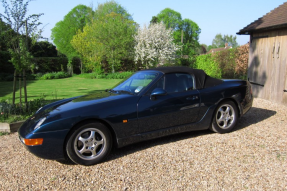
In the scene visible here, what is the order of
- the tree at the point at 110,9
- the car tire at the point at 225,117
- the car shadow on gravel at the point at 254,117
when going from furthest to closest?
the tree at the point at 110,9 → the car shadow on gravel at the point at 254,117 → the car tire at the point at 225,117

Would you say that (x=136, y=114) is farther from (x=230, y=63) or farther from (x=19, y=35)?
(x=230, y=63)

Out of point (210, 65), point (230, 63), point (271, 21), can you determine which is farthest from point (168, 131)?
point (210, 65)

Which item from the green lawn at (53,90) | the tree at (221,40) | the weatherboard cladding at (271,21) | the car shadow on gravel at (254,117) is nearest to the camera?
the car shadow on gravel at (254,117)

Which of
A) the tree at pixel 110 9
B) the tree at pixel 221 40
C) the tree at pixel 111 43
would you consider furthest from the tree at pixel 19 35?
the tree at pixel 221 40

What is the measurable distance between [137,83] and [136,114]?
88cm

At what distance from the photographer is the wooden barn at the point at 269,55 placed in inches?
→ 310

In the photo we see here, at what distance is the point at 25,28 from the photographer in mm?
6562

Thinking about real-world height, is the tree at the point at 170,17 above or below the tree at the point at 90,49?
above

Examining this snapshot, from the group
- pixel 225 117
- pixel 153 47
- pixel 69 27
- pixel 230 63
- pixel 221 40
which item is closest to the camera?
pixel 225 117

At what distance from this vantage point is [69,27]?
162ft

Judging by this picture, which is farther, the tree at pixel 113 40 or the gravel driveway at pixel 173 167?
the tree at pixel 113 40

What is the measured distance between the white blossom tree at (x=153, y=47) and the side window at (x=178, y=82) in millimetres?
22867

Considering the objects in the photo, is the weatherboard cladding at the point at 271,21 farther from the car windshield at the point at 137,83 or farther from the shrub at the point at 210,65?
the shrub at the point at 210,65

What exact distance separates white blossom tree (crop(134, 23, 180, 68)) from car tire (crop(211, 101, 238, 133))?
22.8m
